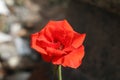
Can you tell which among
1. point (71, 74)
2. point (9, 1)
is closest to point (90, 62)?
point (71, 74)

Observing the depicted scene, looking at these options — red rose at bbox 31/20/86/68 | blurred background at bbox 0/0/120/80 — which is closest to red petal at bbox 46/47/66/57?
red rose at bbox 31/20/86/68

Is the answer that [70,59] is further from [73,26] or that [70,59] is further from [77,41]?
[73,26]

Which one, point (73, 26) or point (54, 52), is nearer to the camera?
point (54, 52)

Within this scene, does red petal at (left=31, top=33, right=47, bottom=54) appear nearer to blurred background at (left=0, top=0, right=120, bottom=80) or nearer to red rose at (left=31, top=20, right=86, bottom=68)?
red rose at (left=31, top=20, right=86, bottom=68)

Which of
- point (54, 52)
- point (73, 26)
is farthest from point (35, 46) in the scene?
point (73, 26)

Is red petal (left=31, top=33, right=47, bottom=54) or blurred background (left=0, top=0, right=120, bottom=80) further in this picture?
blurred background (left=0, top=0, right=120, bottom=80)
